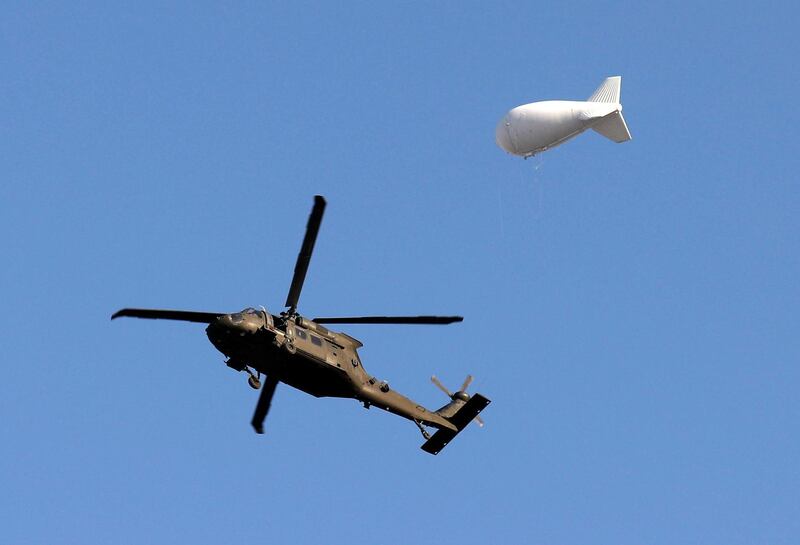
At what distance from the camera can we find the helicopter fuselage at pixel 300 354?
5553 centimetres

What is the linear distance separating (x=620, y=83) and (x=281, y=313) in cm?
2536

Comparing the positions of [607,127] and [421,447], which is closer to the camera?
[421,447]

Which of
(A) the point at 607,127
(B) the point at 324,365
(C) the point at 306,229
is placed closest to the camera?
(C) the point at 306,229

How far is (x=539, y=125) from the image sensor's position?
71.6 meters

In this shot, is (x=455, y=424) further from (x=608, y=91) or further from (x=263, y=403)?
(x=608, y=91)

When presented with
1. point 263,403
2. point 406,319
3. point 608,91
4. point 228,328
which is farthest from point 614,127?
point 228,328

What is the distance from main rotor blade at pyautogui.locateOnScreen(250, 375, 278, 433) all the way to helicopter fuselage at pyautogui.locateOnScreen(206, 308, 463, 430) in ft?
1.50

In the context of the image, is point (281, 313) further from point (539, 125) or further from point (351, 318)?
point (539, 125)

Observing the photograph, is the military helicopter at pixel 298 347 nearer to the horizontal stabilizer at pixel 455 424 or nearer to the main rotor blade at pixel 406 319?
the main rotor blade at pixel 406 319

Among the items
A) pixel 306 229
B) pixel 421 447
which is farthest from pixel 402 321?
pixel 421 447

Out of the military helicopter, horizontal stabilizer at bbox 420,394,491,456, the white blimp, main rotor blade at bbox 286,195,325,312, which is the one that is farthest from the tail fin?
main rotor blade at bbox 286,195,325,312

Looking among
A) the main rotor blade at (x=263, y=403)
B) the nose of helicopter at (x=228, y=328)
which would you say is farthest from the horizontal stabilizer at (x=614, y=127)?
the nose of helicopter at (x=228, y=328)

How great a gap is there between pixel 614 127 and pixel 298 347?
75.9 ft

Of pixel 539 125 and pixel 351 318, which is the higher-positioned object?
pixel 539 125
